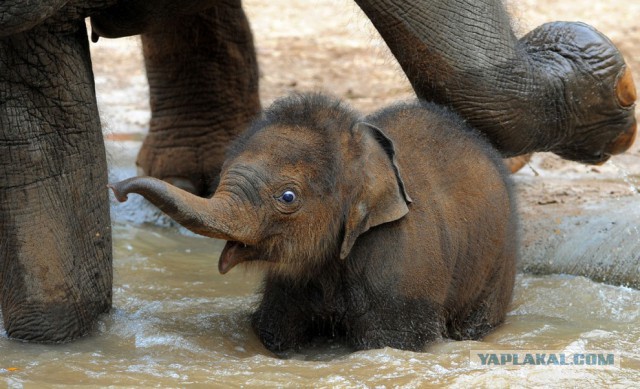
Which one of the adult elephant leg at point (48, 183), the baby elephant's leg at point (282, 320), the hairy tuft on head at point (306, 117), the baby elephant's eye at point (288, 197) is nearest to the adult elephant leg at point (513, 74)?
the hairy tuft on head at point (306, 117)

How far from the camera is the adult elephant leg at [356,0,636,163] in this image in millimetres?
4445

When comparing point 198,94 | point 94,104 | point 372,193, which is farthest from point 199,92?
point 372,193

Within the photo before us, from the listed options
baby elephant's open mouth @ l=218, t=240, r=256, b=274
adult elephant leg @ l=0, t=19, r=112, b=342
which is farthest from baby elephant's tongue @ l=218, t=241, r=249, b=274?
adult elephant leg @ l=0, t=19, r=112, b=342

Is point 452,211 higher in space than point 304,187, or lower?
lower

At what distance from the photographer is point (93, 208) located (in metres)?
4.35

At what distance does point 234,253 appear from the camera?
12.9 ft

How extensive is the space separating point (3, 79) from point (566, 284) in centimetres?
261

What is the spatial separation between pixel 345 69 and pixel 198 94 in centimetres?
377

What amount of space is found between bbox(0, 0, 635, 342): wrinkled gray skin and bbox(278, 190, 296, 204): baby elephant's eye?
2.57ft

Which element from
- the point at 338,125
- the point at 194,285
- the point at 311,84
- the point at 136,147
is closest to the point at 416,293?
the point at 338,125

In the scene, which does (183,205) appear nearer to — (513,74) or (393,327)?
(393,327)

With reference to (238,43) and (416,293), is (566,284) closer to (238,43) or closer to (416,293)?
(416,293)

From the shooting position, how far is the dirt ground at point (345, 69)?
6.68 metres

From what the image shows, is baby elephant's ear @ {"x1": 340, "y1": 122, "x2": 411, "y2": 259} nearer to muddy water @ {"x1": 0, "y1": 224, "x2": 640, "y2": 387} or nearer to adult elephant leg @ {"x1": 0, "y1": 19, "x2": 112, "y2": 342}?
muddy water @ {"x1": 0, "y1": 224, "x2": 640, "y2": 387}
